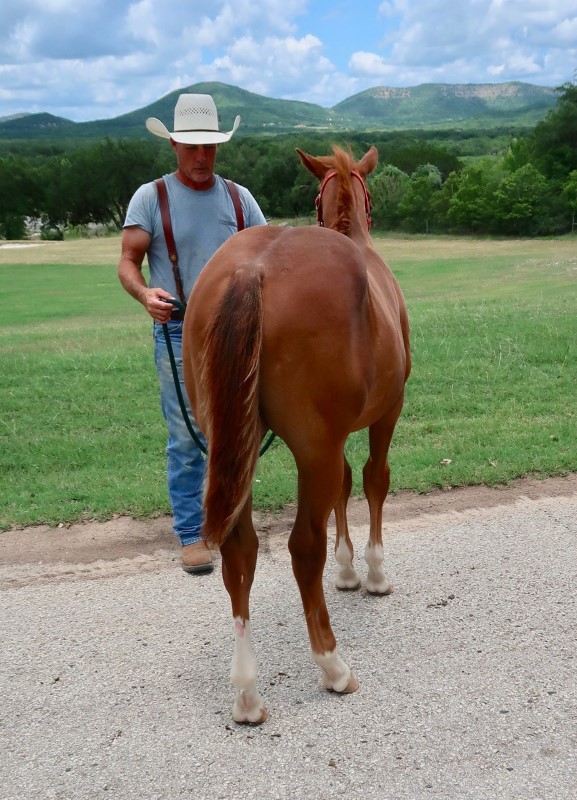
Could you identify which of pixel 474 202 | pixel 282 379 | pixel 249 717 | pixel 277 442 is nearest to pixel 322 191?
pixel 282 379

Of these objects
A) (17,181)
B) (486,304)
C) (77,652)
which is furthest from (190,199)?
(17,181)

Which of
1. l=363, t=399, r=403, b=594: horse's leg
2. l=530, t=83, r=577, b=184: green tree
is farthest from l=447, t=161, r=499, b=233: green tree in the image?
l=363, t=399, r=403, b=594: horse's leg

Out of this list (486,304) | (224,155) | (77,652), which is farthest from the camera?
(224,155)

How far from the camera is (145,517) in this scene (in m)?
4.89

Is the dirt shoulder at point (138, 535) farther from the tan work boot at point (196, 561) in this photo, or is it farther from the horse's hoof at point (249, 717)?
the horse's hoof at point (249, 717)

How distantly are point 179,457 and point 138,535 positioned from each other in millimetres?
602

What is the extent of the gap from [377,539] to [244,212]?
204 centimetres

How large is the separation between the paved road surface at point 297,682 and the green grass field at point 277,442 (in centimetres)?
92

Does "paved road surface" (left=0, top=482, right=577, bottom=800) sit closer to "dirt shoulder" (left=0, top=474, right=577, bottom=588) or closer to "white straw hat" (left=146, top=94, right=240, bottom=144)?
"dirt shoulder" (left=0, top=474, right=577, bottom=588)

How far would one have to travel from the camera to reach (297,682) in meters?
3.17

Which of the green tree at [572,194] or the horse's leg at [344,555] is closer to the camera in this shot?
the horse's leg at [344,555]

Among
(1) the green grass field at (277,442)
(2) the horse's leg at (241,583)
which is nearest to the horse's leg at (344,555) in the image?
(2) the horse's leg at (241,583)

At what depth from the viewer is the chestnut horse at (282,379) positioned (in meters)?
2.74

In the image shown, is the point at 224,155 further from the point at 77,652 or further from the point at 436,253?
the point at 77,652
